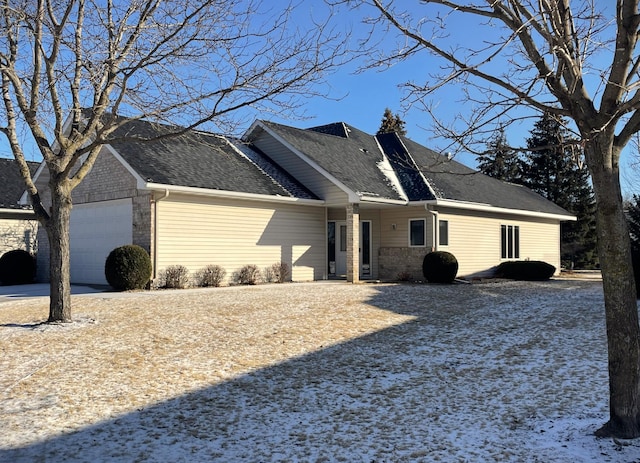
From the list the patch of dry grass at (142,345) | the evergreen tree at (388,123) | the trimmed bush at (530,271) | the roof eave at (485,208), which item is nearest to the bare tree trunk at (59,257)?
the patch of dry grass at (142,345)

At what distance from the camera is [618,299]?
16.2 ft

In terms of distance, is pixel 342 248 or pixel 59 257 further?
pixel 342 248

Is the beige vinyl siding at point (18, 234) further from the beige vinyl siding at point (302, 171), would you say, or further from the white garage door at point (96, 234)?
the beige vinyl siding at point (302, 171)

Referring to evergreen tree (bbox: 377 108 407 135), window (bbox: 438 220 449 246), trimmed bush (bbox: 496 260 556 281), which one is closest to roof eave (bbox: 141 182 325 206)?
window (bbox: 438 220 449 246)

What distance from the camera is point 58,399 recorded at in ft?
21.6

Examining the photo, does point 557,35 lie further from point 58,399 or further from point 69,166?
point 69,166

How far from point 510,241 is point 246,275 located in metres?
12.1

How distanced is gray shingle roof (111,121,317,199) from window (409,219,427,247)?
3.71m

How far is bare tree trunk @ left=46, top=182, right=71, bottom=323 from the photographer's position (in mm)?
10602

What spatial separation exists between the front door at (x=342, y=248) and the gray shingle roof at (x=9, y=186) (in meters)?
12.2

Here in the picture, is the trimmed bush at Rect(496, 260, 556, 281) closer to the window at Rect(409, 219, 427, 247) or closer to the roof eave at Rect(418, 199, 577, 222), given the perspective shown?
the roof eave at Rect(418, 199, 577, 222)

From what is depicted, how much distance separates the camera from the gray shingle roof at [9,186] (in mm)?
23094

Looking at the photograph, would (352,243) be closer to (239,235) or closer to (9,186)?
(239,235)

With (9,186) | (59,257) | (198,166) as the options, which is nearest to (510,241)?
(198,166)
